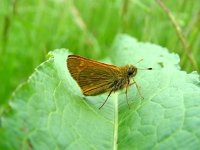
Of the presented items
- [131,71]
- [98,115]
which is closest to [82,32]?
[131,71]

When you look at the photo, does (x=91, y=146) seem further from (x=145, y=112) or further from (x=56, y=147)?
(x=145, y=112)

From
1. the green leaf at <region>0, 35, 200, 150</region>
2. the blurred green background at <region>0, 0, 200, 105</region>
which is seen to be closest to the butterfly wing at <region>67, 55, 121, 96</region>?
the green leaf at <region>0, 35, 200, 150</region>

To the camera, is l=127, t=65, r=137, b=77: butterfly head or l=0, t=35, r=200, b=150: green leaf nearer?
l=0, t=35, r=200, b=150: green leaf

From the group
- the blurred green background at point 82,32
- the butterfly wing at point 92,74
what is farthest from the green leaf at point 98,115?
the blurred green background at point 82,32

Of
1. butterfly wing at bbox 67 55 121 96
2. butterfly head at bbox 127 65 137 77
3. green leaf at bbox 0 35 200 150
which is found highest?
butterfly head at bbox 127 65 137 77

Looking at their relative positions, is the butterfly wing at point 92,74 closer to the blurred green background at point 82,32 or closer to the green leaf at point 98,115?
the green leaf at point 98,115

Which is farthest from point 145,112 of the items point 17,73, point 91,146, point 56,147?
point 17,73

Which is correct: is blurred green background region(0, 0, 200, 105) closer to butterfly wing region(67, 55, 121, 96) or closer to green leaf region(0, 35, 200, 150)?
butterfly wing region(67, 55, 121, 96)
